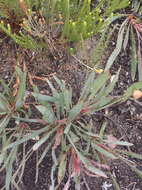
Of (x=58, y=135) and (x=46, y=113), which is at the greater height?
(x=46, y=113)

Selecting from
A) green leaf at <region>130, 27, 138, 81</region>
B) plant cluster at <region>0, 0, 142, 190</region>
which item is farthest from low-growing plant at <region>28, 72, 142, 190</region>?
green leaf at <region>130, 27, 138, 81</region>

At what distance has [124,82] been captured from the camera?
5.34 feet

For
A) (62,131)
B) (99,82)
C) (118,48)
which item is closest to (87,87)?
(99,82)

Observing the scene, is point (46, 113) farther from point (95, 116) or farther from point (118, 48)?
point (118, 48)

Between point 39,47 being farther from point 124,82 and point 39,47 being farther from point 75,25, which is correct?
point 124,82

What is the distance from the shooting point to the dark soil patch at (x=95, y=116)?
1488mm

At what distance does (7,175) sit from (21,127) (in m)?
0.19

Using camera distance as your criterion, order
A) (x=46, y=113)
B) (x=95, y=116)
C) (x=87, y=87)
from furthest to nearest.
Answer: (x=95, y=116) < (x=87, y=87) < (x=46, y=113)

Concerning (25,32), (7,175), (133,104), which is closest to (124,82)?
(133,104)

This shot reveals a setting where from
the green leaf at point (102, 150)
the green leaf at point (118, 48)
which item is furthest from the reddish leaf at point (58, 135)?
the green leaf at point (118, 48)

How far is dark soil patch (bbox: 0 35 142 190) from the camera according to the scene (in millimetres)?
1488

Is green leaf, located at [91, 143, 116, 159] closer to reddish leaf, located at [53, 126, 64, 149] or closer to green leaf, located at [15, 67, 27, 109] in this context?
reddish leaf, located at [53, 126, 64, 149]

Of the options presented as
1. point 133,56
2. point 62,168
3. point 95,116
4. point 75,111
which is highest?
point 133,56

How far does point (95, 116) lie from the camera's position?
5.07ft
